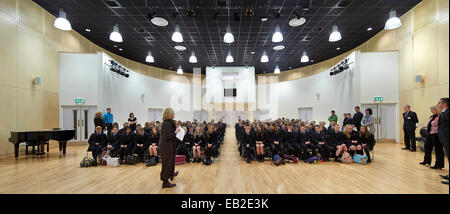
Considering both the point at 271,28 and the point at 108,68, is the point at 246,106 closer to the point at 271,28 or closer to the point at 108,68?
the point at 271,28

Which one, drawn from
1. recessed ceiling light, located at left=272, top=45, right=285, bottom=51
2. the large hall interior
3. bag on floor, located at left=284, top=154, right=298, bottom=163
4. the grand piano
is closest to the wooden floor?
the large hall interior

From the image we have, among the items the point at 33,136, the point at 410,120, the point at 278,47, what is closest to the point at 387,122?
the point at 410,120

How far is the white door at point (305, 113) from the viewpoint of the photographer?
1568 centimetres

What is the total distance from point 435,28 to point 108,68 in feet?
48.2

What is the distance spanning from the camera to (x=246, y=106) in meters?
18.2

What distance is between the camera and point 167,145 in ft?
12.3

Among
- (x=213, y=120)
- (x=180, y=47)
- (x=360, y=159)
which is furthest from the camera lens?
(x=180, y=47)

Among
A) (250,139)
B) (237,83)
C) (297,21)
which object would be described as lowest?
(250,139)

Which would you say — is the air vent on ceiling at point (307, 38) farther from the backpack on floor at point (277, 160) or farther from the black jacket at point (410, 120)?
the backpack on floor at point (277, 160)

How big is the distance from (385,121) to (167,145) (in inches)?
420

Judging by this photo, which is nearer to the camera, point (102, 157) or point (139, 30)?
point (102, 157)

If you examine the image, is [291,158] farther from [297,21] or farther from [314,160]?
[297,21]

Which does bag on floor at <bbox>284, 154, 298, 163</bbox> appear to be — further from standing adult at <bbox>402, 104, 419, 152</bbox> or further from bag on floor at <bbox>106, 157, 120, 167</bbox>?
standing adult at <bbox>402, 104, 419, 152</bbox>
